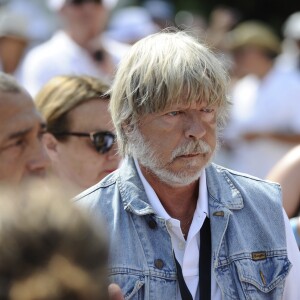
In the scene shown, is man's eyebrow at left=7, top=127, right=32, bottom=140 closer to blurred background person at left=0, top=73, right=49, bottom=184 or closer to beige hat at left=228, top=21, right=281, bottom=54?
blurred background person at left=0, top=73, right=49, bottom=184

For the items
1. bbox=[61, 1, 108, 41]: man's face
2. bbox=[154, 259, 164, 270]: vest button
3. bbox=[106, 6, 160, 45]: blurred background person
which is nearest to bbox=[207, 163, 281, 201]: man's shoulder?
bbox=[154, 259, 164, 270]: vest button

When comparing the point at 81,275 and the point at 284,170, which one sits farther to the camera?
the point at 284,170

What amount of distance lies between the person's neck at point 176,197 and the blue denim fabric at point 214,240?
7 cm

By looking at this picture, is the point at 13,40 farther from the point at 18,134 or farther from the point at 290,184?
the point at 290,184

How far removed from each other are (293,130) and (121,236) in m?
4.93

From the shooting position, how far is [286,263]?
318 centimetres

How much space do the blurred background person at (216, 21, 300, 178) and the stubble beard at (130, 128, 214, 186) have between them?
4.46 meters

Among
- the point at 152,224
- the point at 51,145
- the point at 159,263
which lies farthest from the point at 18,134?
the point at 159,263

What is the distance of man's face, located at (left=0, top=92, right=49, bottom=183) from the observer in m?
3.95

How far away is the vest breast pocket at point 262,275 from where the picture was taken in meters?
3.10

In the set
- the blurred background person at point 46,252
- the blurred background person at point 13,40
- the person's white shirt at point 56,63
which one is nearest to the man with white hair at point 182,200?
the blurred background person at point 46,252

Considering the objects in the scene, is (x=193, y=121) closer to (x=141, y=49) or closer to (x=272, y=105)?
(x=141, y=49)

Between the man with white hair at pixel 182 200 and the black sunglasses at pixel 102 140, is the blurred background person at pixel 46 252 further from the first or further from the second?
the black sunglasses at pixel 102 140

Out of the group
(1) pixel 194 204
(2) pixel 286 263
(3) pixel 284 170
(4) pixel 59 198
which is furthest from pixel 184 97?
(4) pixel 59 198
